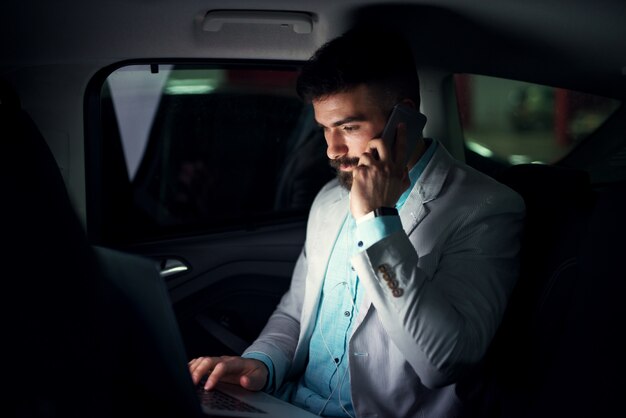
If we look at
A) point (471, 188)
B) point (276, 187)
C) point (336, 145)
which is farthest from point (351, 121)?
point (276, 187)

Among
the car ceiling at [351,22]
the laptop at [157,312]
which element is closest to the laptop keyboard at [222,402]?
the laptop at [157,312]

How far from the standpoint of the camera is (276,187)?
128 inches

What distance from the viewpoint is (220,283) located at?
2662 millimetres

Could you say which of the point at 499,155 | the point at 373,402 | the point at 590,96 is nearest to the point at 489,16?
the point at 590,96

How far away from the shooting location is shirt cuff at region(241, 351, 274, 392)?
2.00 m

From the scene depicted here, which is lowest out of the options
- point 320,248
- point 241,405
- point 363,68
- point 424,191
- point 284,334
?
point 284,334

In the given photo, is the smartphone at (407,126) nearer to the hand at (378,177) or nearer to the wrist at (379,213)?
the hand at (378,177)

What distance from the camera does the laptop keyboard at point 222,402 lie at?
161 centimetres

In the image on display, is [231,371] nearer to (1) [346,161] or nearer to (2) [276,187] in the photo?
(1) [346,161]

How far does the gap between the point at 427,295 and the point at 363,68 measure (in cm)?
66

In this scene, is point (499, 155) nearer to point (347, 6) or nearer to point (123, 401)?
point (347, 6)

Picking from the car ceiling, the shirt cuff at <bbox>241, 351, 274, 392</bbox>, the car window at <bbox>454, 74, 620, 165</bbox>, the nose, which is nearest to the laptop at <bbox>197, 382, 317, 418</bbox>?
the shirt cuff at <bbox>241, 351, 274, 392</bbox>

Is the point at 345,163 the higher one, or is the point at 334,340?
the point at 345,163

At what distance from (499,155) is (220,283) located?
41.3 inches
